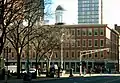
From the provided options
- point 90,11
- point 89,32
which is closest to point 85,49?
point 89,32

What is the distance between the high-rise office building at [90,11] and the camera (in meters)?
178

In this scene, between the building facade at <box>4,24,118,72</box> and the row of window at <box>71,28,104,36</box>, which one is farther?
the row of window at <box>71,28,104,36</box>

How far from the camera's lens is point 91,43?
13625cm

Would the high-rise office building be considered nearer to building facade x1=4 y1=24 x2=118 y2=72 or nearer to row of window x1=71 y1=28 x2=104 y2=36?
row of window x1=71 y1=28 x2=104 y2=36

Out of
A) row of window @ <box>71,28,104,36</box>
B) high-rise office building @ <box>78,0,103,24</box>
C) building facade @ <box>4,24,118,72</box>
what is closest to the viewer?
building facade @ <box>4,24,118,72</box>

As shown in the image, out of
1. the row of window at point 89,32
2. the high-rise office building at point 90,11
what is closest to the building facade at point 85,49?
the row of window at point 89,32

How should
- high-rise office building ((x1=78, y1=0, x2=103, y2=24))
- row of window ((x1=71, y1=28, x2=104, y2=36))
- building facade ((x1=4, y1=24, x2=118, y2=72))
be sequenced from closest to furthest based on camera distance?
building facade ((x1=4, y1=24, x2=118, y2=72)) → row of window ((x1=71, y1=28, x2=104, y2=36)) → high-rise office building ((x1=78, y1=0, x2=103, y2=24))

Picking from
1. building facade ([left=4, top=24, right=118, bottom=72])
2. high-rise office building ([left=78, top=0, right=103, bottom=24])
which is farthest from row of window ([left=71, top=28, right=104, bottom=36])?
high-rise office building ([left=78, top=0, right=103, bottom=24])

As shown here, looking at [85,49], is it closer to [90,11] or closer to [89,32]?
[89,32]

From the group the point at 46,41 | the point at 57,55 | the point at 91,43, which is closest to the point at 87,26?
the point at 91,43

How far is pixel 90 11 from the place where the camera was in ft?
600

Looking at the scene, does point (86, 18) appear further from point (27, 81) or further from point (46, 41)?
point (27, 81)

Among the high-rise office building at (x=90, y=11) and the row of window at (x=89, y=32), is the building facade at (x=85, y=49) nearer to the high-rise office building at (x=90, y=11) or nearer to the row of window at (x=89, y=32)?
the row of window at (x=89, y=32)

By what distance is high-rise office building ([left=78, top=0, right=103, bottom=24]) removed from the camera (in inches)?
7023
